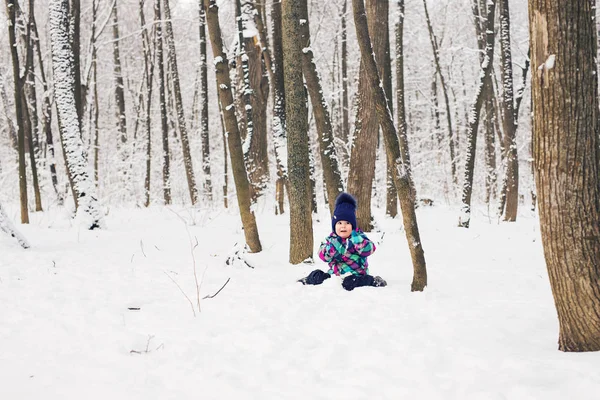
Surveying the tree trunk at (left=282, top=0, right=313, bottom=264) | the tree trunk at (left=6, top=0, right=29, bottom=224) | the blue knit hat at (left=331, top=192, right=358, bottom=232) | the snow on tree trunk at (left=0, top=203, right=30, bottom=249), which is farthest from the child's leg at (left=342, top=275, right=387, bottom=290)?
the tree trunk at (left=6, top=0, right=29, bottom=224)

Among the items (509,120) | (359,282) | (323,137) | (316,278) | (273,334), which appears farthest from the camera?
(509,120)

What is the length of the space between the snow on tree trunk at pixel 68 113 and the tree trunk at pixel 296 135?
16.4ft

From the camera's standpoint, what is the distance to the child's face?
15.1 feet

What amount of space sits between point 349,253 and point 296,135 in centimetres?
170

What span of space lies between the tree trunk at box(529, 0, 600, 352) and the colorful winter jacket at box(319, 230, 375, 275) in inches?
88.9

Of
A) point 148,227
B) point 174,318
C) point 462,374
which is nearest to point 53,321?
point 174,318

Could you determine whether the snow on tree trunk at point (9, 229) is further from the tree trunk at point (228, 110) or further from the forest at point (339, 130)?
the tree trunk at point (228, 110)

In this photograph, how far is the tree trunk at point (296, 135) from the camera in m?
5.30

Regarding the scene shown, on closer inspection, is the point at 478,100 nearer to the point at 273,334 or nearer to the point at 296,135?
the point at 296,135

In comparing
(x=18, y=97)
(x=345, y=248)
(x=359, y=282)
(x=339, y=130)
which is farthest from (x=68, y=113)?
(x=339, y=130)

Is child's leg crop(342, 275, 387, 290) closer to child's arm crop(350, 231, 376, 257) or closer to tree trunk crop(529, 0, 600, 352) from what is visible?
child's arm crop(350, 231, 376, 257)

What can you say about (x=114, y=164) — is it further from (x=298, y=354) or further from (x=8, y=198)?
(x=298, y=354)

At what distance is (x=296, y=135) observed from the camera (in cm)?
544

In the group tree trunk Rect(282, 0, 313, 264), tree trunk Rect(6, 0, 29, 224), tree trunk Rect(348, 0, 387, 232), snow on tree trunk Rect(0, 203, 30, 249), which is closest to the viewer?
tree trunk Rect(282, 0, 313, 264)
